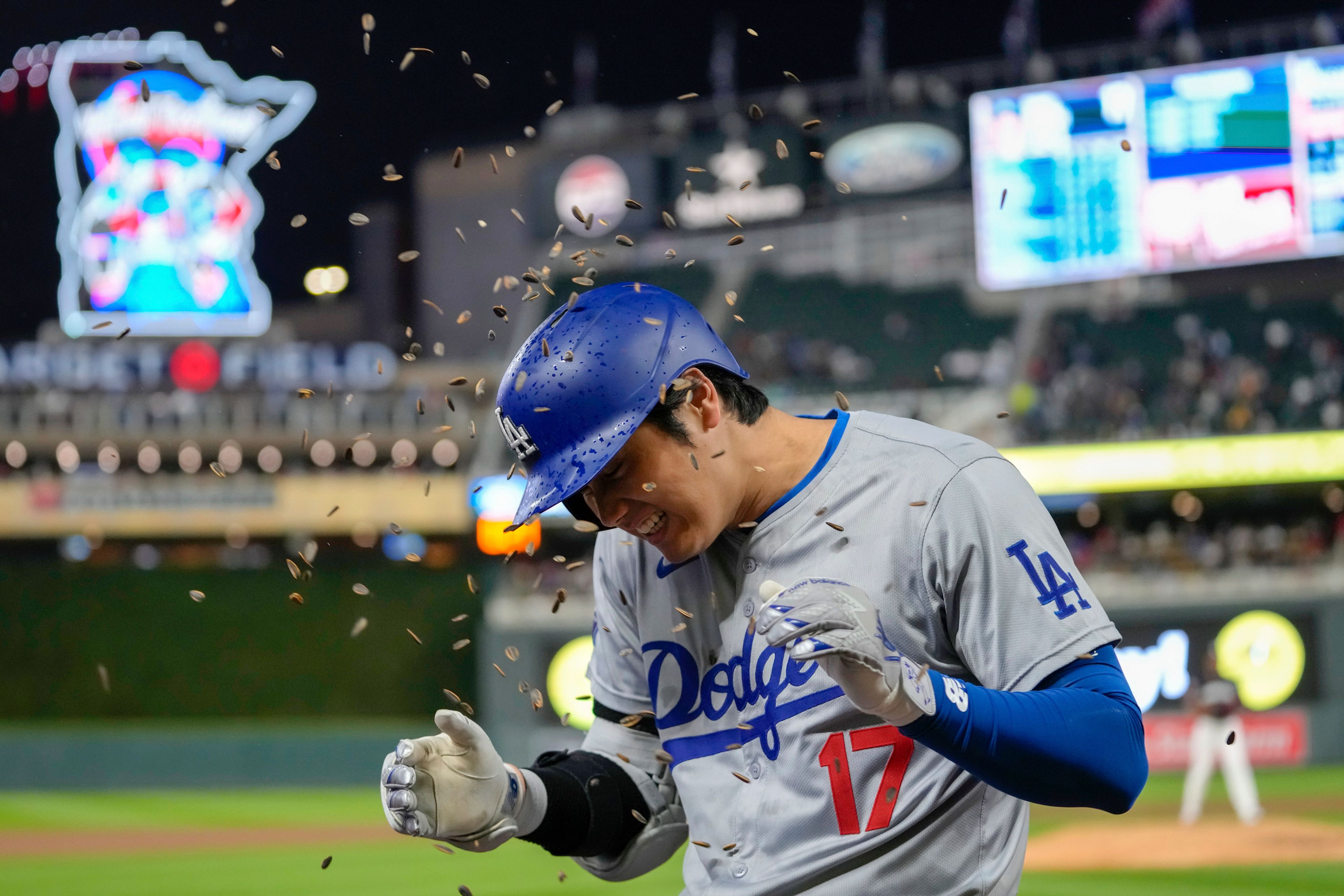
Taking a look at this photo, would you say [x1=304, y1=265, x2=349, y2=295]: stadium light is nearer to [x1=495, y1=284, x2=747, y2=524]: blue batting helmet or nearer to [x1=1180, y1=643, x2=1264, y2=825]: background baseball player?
[x1=1180, y1=643, x2=1264, y2=825]: background baseball player

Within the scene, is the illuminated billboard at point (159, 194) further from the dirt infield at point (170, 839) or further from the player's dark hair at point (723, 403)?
the player's dark hair at point (723, 403)

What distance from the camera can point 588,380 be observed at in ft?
6.72

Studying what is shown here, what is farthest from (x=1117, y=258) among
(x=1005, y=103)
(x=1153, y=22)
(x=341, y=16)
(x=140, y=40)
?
(x=140, y=40)

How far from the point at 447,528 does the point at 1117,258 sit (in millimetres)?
14455

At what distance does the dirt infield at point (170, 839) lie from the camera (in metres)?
12.7

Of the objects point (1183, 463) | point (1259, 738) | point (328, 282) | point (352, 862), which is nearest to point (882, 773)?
point (352, 862)

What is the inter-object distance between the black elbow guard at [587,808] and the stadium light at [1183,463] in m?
17.7

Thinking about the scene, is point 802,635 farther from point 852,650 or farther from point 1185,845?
point 1185,845

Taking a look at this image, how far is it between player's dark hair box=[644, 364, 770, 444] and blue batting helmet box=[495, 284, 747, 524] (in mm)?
22

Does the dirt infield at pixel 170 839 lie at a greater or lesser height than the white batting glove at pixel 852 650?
lesser

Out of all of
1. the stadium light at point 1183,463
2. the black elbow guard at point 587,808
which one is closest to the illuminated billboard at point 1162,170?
the stadium light at point 1183,463

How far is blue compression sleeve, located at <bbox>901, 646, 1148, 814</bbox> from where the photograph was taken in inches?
67.6

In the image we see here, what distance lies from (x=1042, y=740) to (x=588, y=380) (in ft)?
2.91

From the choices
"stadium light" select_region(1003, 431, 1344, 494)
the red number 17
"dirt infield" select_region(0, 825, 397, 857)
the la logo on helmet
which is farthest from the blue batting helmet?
"stadium light" select_region(1003, 431, 1344, 494)
